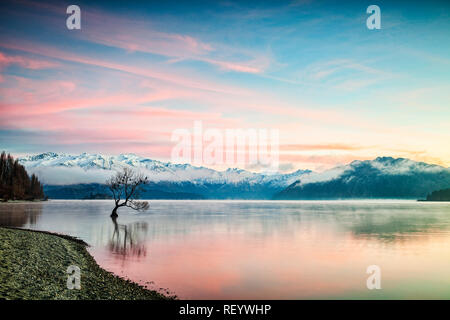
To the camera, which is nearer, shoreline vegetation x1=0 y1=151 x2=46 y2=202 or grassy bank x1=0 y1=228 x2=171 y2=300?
grassy bank x1=0 y1=228 x2=171 y2=300

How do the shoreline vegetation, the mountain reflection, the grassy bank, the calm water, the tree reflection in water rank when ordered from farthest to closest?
1. the shoreline vegetation
2. the mountain reflection
3. the tree reflection in water
4. the calm water
5. the grassy bank

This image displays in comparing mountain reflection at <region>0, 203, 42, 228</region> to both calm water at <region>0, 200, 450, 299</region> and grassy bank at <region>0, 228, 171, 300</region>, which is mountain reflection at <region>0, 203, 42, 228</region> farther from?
grassy bank at <region>0, 228, 171, 300</region>

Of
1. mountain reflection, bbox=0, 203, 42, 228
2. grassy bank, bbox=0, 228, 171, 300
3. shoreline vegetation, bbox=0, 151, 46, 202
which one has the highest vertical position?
shoreline vegetation, bbox=0, 151, 46, 202

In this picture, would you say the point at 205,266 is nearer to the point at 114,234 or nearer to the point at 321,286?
the point at 321,286

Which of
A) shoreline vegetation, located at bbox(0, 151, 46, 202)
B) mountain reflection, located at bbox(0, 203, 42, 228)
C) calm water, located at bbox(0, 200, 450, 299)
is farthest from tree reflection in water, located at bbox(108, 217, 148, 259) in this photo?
shoreline vegetation, located at bbox(0, 151, 46, 202)

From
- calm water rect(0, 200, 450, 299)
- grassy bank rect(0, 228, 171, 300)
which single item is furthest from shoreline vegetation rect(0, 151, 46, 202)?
grassy bank rect(0, 228, 171, 300)

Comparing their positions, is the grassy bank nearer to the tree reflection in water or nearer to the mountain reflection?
the tree reflection in water

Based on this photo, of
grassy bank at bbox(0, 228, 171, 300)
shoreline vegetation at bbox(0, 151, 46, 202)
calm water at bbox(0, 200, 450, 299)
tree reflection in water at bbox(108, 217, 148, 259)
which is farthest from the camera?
shoreline vegetation at bbox(0, 151, 46, 202)

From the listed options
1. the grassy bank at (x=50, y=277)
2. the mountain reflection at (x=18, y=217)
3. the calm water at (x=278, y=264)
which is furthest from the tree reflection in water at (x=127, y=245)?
the mountain reflection at (x=18, y=217)

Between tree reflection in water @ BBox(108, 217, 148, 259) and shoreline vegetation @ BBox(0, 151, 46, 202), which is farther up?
shoreline vegetation @ BBox(0, 151, 46, 202)

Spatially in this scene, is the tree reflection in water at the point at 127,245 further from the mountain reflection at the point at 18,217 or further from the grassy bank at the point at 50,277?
the mountain reflection at the point at 18,217

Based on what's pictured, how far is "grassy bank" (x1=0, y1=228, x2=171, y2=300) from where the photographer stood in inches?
704

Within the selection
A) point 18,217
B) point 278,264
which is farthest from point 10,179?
point 278,264
